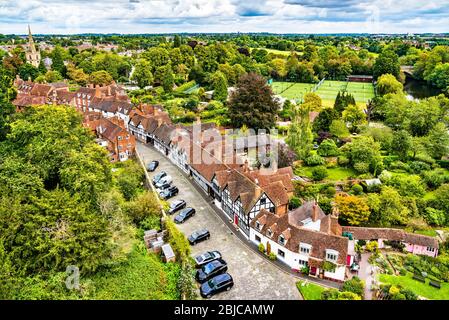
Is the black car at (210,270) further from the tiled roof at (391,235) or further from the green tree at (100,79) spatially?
the green tree at (100,79)

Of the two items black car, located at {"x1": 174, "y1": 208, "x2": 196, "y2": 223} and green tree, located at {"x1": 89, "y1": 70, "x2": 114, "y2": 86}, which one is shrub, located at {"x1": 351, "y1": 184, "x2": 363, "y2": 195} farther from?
green tree, located at {"x1": 89, "y1": 70, "x2": 114, "y2": 86}

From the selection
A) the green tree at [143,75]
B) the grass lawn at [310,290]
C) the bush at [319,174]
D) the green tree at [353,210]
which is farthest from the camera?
the green tree at [143,75]

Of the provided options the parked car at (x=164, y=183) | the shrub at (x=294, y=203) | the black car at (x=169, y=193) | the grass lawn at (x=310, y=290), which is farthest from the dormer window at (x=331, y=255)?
the parked car at (x=164, y=183)

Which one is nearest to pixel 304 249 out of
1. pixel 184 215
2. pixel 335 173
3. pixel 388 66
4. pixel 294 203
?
pixel 294 203

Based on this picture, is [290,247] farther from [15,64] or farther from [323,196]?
[15,64]

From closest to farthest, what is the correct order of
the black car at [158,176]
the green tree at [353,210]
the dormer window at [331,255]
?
the dormer window at [331,255] → the green tree at [353,210] → the black car at [158,176]
